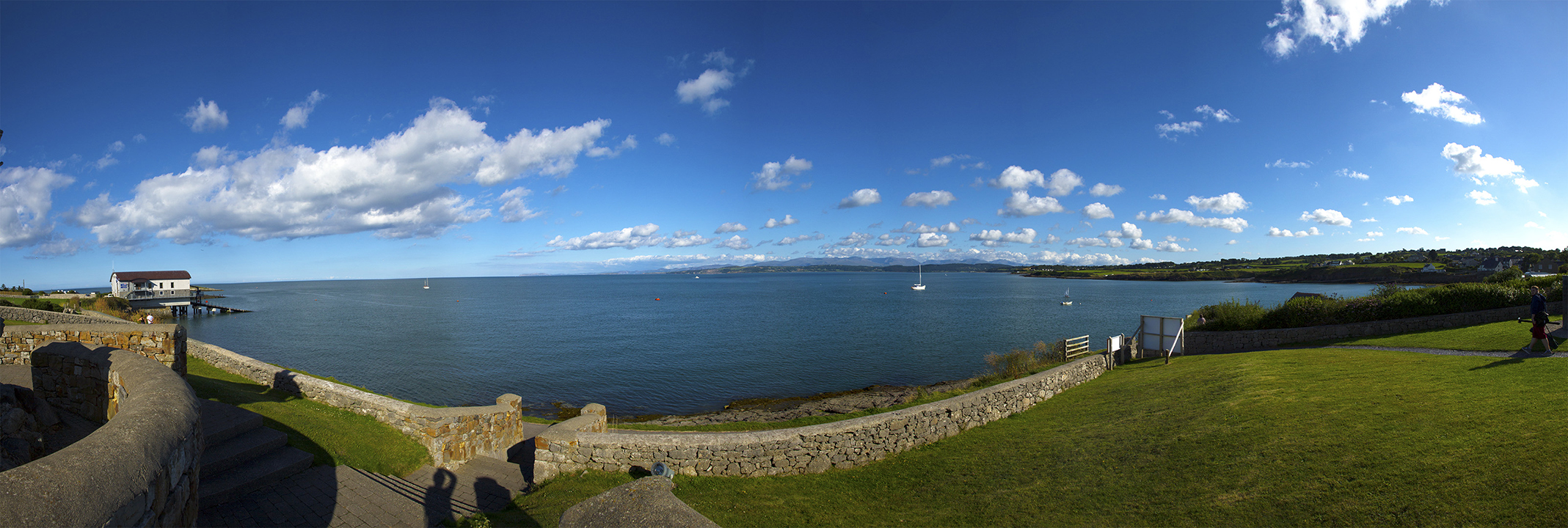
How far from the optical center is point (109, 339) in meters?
8.77

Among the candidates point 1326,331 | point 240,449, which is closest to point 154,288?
point 240,449

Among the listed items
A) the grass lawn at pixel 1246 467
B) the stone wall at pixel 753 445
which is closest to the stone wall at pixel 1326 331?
the grass lawn at pixel 1246 467

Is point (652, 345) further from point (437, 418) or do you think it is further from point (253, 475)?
point (253, 475)

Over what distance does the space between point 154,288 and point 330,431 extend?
286ft

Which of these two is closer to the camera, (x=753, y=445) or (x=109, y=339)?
(x=109, y=339)

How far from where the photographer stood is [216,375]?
13.0m

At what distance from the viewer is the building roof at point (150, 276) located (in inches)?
2530

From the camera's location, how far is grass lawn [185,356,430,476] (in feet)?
27.5

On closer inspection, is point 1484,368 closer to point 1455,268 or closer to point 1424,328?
point 1424,328

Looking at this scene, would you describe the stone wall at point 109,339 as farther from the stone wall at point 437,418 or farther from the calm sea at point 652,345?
the calm sea at point 652,345

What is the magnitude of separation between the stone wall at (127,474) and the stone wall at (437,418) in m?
5.42

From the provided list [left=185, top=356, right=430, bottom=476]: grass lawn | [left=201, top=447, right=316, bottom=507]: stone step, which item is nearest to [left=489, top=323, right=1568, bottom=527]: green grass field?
[left=185, top=356, right=430, bottom=476]: grass lawn

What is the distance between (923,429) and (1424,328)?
1993 cm

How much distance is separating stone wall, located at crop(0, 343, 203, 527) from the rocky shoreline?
43.0 feet
